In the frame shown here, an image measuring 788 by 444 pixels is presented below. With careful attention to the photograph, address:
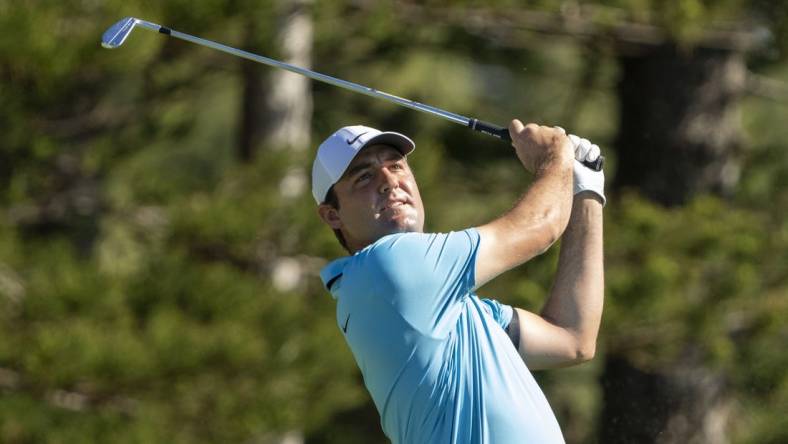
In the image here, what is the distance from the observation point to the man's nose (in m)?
3.65

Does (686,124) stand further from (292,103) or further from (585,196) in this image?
(585,196)

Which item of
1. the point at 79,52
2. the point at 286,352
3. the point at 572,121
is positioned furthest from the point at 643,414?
the point at 79,52

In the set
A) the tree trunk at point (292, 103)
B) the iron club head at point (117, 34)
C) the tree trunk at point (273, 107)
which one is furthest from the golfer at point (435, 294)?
the tree trunk at point (273, 107)

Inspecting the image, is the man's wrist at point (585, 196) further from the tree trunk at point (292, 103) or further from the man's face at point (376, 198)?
the tree trunk at point (292, 103)

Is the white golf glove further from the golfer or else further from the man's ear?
the man's ear

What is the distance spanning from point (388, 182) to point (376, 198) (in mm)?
45

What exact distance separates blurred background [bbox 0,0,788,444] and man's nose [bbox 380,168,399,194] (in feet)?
14.7

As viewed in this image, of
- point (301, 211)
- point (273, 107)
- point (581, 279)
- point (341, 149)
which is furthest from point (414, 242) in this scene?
point (273, 107)

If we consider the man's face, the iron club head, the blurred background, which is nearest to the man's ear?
the man's face

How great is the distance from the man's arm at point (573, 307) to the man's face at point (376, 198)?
40 centimetres

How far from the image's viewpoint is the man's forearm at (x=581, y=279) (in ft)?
12.6

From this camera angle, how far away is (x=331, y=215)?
378cm

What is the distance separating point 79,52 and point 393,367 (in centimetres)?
510

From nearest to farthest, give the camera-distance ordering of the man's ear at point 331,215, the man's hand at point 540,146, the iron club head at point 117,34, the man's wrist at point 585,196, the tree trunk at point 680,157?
1. the man's hand at point 540,146
2. the man's ear at point 331,215
3. the man's wrist at point 585,196
4. the iron club head at point 117,34
5. the tree trunk at point 680,157
